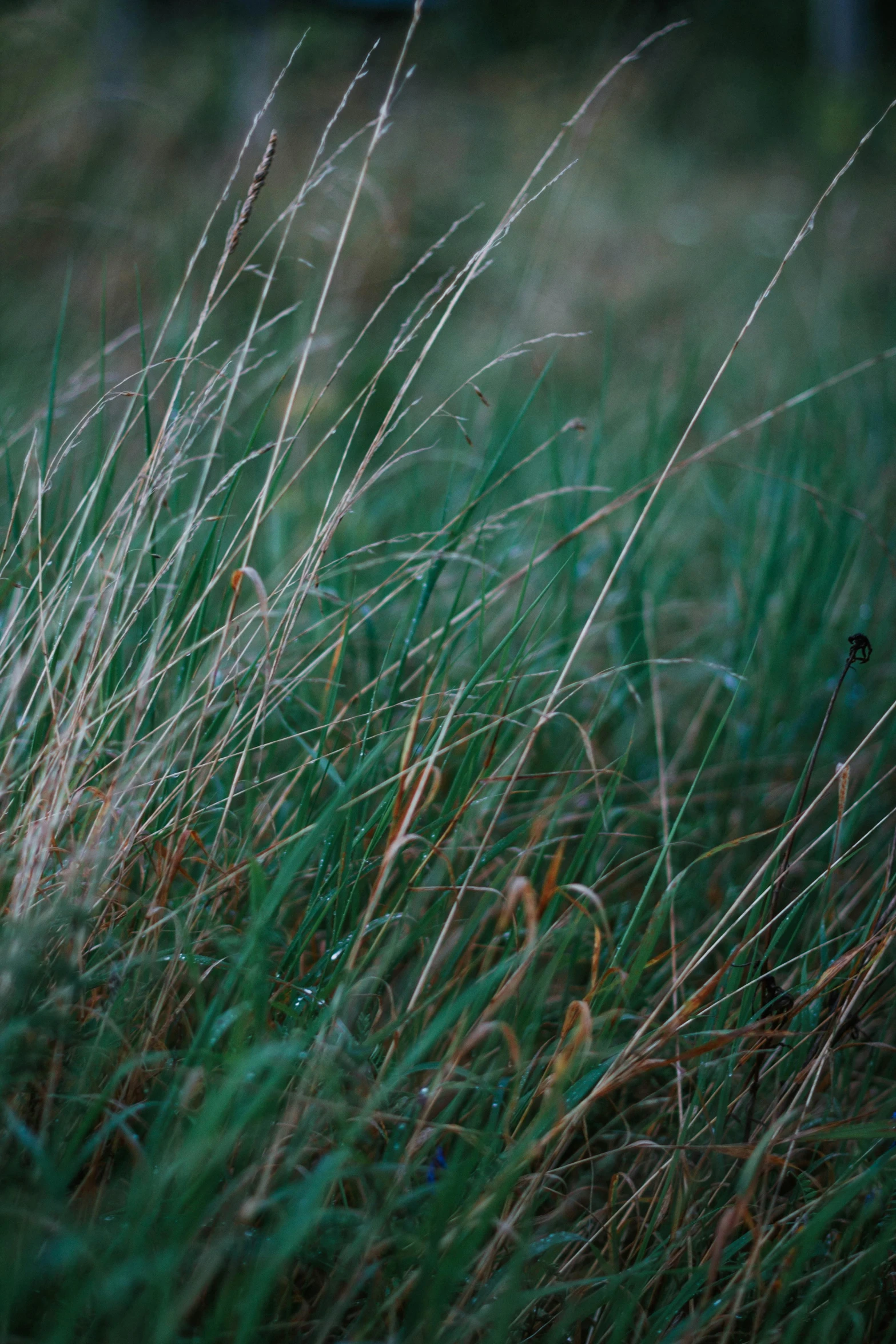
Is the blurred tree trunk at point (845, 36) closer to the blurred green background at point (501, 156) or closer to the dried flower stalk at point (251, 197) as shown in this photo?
the blurred green background at point (501, 156)

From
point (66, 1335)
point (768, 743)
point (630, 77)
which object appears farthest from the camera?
point (630, 77)

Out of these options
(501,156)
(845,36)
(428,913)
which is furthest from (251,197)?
(845,36)

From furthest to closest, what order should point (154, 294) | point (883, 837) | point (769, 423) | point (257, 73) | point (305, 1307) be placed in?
point (257, 73)
point (154, 294)
point (769, 423)
point (883, 837)
point (305, 1307)

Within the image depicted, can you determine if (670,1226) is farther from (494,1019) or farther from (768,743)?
(768,743)

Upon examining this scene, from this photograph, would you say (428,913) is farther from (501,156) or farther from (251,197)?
(501,156)

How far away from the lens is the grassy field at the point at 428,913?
2.43 ft

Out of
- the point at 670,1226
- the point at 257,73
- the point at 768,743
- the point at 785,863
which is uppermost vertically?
the point at 257,73

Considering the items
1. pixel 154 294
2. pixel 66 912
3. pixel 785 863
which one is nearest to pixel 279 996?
pixel 66 912

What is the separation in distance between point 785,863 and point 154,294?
12.0 feet

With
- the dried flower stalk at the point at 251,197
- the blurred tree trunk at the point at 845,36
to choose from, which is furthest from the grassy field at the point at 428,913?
the blurred tree trunk at the point at 845,36

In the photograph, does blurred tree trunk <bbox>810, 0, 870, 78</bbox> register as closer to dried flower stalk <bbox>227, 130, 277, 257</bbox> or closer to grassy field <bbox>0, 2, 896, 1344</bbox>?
grassy field <bbox>0, 2, 896, 1344</bbox>

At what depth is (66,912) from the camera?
82cm

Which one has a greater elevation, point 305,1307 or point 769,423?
point 769,423

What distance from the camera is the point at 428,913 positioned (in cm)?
97
